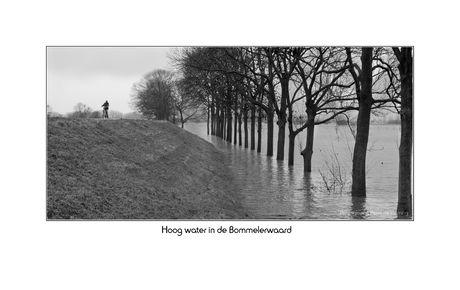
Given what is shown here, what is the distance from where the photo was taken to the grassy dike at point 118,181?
1230 cm

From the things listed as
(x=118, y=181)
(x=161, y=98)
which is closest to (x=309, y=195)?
(x=118, y=181)

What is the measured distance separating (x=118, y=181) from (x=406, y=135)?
924 cm

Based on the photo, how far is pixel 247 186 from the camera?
920 inches

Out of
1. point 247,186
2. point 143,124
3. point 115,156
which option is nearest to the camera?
point 115,156

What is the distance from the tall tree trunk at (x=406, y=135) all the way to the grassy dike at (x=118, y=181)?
5263 millimetres

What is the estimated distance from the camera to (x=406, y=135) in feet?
44.5

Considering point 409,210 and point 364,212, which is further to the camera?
point 364,212

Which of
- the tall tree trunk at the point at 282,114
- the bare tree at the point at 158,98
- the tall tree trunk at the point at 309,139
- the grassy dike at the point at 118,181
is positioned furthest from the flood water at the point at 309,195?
the bare tree at the point at 158,98

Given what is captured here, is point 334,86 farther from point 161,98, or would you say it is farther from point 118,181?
point 161,98

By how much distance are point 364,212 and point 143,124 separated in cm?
1827

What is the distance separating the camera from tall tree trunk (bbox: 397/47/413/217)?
531 inches
